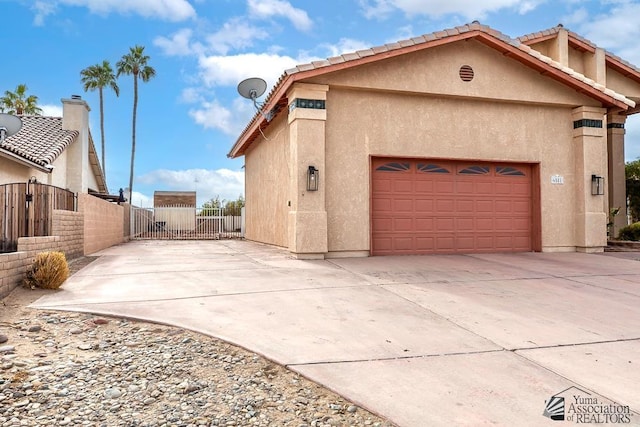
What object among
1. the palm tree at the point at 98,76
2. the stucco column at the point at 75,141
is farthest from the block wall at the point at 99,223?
the palm tree at the point at 98,76

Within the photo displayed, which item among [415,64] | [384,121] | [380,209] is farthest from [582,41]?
[380,209]

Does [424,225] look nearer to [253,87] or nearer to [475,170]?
[475,170]

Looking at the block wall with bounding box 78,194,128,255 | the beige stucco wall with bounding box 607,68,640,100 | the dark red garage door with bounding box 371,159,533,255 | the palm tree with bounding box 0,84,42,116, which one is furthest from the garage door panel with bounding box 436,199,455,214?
the palm tree with bounding box 0,84,42,116

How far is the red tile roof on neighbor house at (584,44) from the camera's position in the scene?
16.4m

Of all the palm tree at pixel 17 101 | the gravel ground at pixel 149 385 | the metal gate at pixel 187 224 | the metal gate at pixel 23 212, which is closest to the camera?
the gravel ground at pixel 149 385

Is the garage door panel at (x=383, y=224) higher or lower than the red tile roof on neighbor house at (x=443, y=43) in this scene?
lower

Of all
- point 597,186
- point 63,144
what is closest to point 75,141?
point 63,144

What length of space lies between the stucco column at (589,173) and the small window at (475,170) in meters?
2.80

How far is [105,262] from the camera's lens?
409 inches

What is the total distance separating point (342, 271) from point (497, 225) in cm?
571

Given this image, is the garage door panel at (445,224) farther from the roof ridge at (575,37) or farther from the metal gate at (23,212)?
the metal gate at (23,212)

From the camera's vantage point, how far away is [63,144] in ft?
58.1

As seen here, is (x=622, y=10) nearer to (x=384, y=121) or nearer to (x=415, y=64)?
(x=415, y=64)

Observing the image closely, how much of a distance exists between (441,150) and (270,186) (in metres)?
5.76
